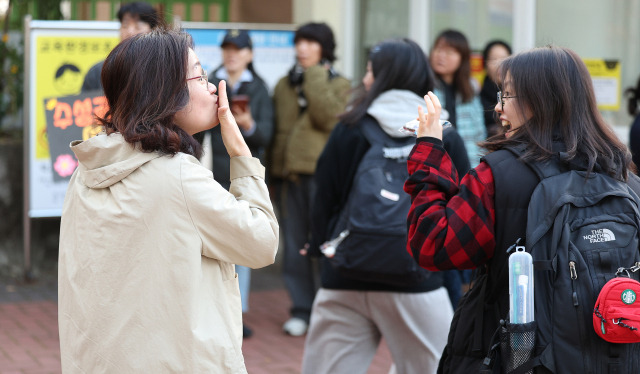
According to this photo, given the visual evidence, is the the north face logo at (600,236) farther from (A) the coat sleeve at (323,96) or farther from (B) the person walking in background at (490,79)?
(B) the person walking in background at (490,79)

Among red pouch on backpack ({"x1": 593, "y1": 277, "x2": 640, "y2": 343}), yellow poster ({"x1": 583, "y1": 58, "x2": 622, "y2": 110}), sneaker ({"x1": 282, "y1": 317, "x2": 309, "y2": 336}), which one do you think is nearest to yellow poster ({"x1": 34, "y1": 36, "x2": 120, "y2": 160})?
sneaker ({"x1": 282, "y1": 317, "x2": 309, "y2": 336})

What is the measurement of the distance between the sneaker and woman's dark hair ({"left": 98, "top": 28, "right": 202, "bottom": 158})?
160 inches

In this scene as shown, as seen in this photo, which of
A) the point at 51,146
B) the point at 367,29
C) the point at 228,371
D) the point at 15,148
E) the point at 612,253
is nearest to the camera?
the point at 228,371

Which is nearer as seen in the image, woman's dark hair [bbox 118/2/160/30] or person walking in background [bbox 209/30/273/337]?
woman's dark hair [bbox 118/2/160/30]

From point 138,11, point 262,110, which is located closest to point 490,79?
point 262,110

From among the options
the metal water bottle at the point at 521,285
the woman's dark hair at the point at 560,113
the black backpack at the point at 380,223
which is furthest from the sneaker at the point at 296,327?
the metal water bottle at the point at 521,285

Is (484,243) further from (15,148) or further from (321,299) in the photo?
(15,148)

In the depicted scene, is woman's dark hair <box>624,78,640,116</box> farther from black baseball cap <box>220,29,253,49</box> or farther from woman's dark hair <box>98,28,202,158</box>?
woman's dark hair <box>98,28,202,158</box>

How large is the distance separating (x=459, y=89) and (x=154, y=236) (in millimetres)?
4601

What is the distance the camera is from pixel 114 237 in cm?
234

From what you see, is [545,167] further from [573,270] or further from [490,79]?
[490,79]

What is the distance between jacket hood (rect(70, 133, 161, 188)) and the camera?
2.33 m

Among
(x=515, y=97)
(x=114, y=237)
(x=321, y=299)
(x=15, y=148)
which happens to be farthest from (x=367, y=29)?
(x=114, y=237)

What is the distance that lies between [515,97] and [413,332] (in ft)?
4.62
